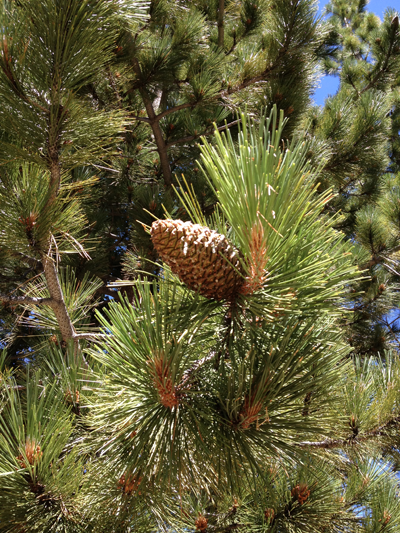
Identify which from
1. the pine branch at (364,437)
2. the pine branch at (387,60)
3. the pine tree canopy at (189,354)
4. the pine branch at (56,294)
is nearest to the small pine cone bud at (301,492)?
the pine tree canopy at (189,354)

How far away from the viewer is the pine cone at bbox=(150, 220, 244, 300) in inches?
27.1

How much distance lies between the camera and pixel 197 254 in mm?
691

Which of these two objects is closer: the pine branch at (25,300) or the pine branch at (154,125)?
the pine branch at (25,300)

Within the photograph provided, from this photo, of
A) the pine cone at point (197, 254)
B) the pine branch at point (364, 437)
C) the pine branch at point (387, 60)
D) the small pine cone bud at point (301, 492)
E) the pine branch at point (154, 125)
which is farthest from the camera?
the pine branch at point (387, 60)

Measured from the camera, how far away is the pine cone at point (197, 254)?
0.69m

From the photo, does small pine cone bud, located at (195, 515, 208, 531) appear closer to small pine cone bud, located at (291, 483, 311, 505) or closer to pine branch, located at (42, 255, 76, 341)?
small pine cone bud, located at (291, 483, 311, 505)

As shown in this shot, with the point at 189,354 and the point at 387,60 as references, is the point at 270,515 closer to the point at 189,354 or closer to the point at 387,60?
the point at 189,354

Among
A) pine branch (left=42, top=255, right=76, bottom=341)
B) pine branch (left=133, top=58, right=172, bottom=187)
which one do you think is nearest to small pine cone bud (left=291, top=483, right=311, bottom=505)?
pine branch (left=42, top=255, right=76, bottom=341)

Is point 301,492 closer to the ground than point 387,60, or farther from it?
closer to the ground

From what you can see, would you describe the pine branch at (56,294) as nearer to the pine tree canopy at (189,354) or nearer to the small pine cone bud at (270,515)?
the pine tree canopy at (189,354)

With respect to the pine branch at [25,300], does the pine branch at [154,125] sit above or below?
above

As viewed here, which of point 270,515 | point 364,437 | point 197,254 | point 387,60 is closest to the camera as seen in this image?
point 197,254

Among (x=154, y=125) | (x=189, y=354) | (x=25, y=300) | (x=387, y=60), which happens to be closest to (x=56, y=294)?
(x=25, y=300)

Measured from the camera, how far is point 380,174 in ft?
14.7
